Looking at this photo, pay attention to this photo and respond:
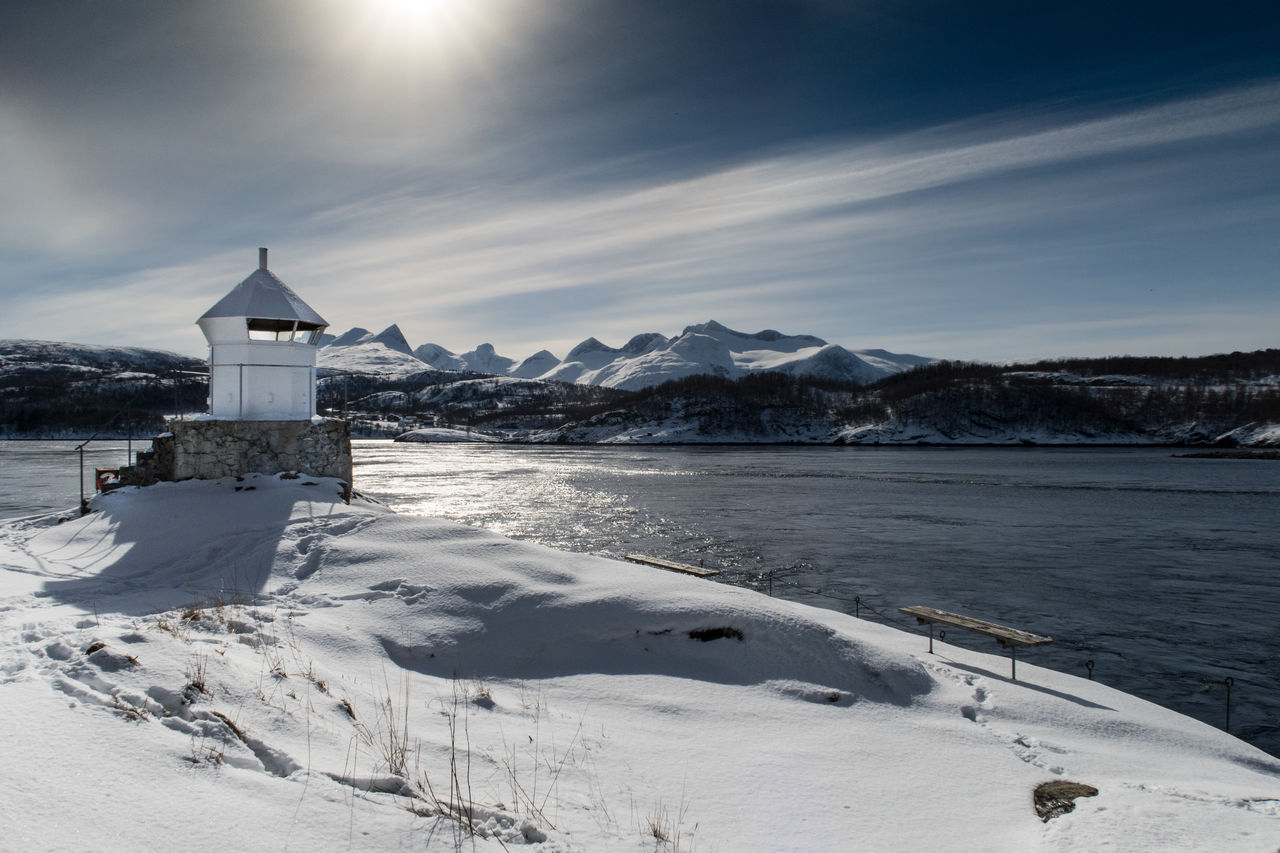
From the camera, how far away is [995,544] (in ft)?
79.3

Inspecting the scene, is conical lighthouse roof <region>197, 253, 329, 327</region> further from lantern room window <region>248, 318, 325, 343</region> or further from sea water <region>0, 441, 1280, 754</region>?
sea water <region>0, 441, 1280, 754</region>

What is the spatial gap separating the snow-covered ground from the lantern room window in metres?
9.54

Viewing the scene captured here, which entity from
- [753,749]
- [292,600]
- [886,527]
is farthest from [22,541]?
[886,527]

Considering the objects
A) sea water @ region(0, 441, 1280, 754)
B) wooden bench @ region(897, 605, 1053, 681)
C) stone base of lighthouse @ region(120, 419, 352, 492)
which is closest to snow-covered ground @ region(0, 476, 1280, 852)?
wooden bench @ region(897, 605, 1053, 681)

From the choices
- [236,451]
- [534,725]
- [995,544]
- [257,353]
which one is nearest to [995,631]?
[534,725]

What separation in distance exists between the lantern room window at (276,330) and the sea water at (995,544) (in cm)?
978

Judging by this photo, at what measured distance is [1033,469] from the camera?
6512 cm

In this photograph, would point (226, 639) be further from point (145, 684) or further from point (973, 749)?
point (973, 749)

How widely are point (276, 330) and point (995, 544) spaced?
A: 2404 centimetres

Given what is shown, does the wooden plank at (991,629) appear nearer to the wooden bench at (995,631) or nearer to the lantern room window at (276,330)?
the wooden bench at (995,631)

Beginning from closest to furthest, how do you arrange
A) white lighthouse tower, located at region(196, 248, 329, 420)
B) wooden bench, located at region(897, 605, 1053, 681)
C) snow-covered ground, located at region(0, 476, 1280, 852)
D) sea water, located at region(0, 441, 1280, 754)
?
snow-covered ground, located at region(0, 476, 1280, 852), wooden bench, located at region(897, 605, 1053, 681), sea water, located at region(0, 441, 1280, 754), white lighthouse tower, located at region(196, 248, 329, 420)

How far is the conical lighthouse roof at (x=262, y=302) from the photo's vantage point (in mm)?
20016

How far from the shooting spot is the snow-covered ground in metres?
4.55

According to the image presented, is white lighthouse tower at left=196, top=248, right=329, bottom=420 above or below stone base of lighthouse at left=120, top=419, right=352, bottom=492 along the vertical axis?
above
